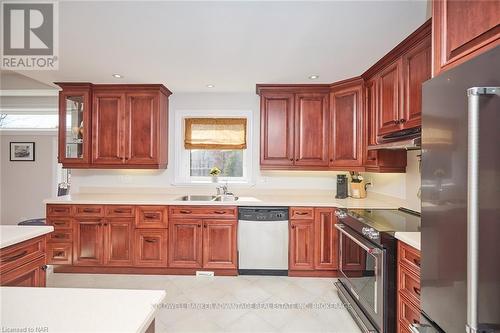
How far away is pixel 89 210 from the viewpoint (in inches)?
131

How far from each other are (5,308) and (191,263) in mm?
2530

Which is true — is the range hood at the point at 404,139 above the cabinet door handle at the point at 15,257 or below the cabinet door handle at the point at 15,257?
above

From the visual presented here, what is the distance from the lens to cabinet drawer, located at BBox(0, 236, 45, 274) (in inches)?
59.7

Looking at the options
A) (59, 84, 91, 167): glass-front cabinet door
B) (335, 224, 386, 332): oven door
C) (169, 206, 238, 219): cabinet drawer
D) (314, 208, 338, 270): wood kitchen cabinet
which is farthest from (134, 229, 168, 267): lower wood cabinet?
(335, 224, 386, 332): oven door

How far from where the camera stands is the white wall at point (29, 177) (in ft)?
16.2

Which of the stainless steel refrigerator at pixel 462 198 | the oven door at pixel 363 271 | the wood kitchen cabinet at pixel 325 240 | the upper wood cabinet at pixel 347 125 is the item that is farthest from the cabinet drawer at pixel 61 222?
the stainless steel refrigerator at pixel 462 198

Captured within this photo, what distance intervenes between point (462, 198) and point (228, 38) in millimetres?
1977

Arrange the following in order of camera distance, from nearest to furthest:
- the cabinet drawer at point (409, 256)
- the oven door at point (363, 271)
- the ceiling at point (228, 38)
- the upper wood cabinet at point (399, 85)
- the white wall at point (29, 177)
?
the cabinet drawer at point (409, 256) → the ceiling at point (228, 38) → the oven door at point (363, 271) → the upper wood cabinet at point (399, 85) → the white wall at point (29, 177)

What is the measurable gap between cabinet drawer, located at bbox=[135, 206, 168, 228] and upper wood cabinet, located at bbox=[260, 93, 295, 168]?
1406 mm

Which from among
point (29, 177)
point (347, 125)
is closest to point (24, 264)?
point (347, 125)

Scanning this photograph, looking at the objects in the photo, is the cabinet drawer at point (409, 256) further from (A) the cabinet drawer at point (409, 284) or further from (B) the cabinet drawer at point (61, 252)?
(B) the cabinet drawer at point (61, 252)

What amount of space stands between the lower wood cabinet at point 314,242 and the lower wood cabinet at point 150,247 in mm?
1543

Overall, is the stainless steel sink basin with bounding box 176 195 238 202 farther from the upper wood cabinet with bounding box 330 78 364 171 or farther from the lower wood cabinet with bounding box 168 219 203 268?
the upper wood cabinet with bounding box 330 78 364 171

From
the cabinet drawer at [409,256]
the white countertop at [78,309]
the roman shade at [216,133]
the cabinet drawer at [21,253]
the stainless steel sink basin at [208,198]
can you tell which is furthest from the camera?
the roman shade at [216,133]
